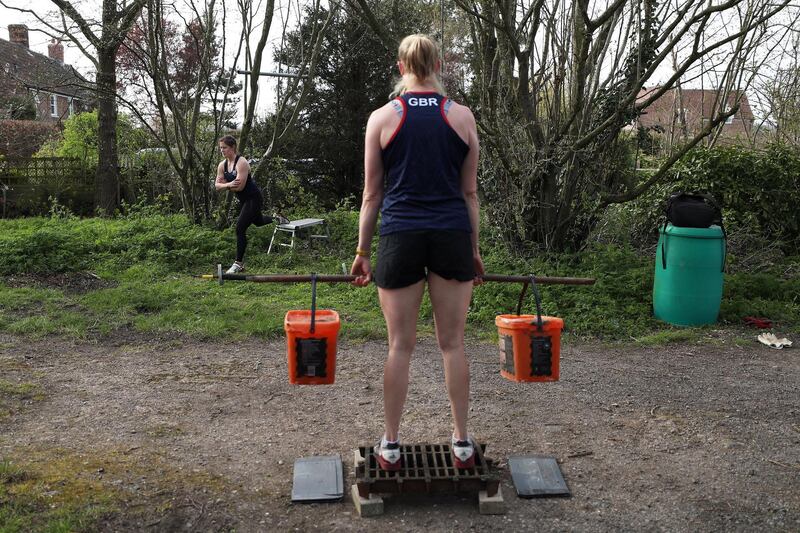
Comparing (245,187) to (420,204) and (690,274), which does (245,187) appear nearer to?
(690,274)

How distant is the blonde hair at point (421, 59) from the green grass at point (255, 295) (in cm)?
389

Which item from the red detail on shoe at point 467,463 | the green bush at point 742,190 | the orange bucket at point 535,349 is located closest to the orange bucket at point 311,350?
the red detail on shoe at point 467,463

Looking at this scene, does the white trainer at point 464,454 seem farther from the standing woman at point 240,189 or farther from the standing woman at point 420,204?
the standing woman at point 240,189

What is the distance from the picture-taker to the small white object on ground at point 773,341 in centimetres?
663

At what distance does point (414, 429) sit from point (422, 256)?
1.66 meters

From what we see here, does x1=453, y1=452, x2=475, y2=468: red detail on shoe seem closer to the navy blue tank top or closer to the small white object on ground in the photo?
the navy blue tank top

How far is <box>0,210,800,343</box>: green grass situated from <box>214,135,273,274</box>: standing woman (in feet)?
1.35

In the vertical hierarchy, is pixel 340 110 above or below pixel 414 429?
above

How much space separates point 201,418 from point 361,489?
1672 mm

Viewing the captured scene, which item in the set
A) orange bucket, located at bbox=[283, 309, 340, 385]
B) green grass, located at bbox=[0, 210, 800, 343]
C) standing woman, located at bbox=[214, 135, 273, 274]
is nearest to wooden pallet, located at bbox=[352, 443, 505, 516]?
orange bucket, located at bbox=[283, 309, 340, 385]

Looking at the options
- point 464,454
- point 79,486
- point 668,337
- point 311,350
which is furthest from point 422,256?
point 668,337

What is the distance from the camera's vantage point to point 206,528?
3.22 meters

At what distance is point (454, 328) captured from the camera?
130 inches

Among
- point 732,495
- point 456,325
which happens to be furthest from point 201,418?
point 732,495
